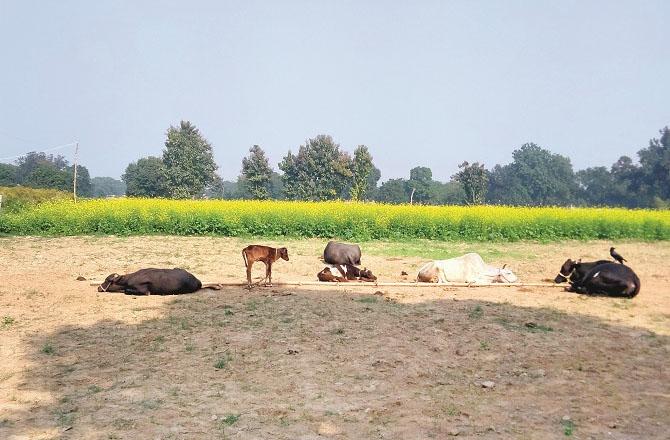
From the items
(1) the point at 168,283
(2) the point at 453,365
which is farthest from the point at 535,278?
(1) the point at 168,283

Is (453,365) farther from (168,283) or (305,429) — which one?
(168,283)

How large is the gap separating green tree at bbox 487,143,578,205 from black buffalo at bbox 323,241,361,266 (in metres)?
89.6

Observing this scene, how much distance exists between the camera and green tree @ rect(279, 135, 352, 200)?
65.4 metres

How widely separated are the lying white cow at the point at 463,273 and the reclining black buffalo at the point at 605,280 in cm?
127

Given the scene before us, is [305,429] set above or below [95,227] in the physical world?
below

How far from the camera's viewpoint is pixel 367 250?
55.4ft

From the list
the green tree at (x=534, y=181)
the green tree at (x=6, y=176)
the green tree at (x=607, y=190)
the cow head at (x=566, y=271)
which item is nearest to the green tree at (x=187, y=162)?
the green tree at (x=6, y=176)

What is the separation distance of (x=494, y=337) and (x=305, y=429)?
335cm

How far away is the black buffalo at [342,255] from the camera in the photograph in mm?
13125

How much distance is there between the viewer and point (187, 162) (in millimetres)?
68750

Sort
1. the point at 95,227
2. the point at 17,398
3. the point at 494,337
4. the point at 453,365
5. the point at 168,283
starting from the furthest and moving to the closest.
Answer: the point at 95,227 → the point at 168,283 → the point at 494,337 → the point at 453,365 → the point at 17,398

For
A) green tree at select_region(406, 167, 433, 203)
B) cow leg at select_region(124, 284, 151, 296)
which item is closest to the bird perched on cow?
cow leg at select_region(124, 284, 151, 296)

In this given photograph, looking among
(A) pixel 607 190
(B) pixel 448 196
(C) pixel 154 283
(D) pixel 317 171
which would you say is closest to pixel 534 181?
(A) pixel 607 190

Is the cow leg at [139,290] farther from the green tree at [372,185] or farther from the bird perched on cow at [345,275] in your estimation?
the green tree at [372,185]
